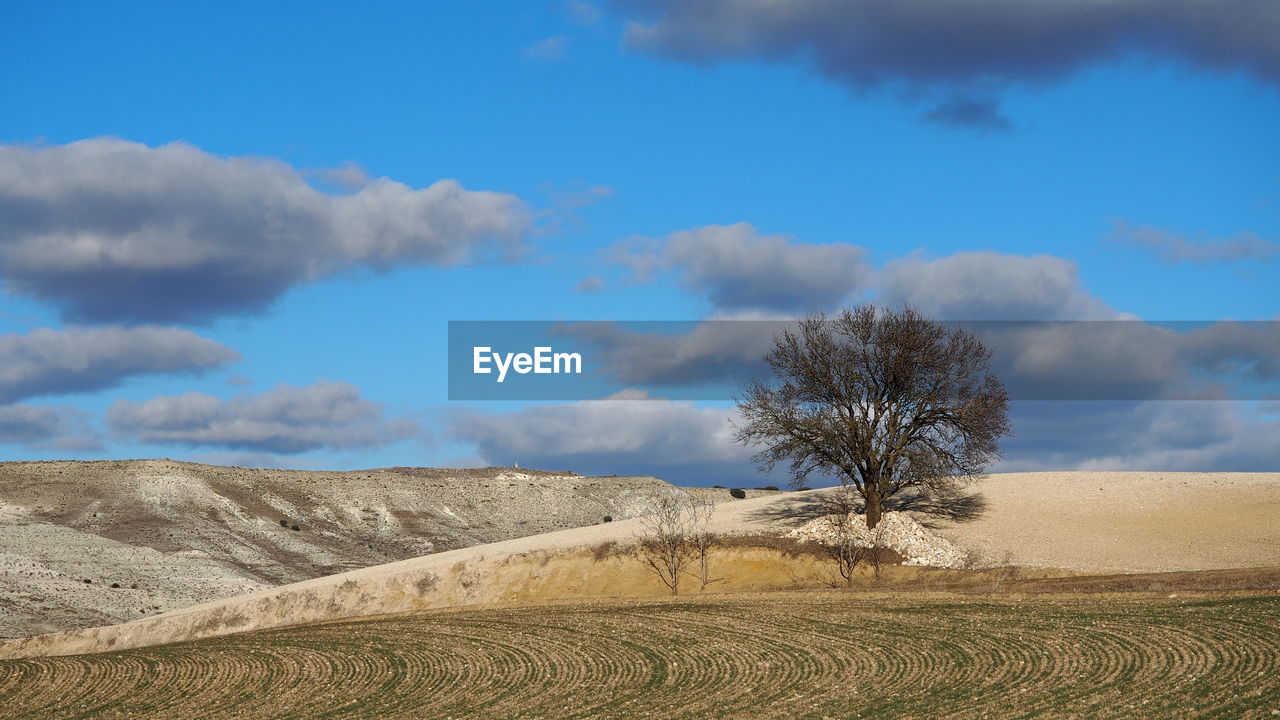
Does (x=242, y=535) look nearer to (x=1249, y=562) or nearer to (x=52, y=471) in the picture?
(x=52, y=471)

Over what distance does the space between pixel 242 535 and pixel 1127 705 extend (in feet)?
282

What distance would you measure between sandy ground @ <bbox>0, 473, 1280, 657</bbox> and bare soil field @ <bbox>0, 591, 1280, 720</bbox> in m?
11.3

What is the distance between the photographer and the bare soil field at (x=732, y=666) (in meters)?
29.5

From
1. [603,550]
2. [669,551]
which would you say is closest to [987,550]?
[669,551]

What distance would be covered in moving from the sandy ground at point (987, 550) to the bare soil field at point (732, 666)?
1132cm

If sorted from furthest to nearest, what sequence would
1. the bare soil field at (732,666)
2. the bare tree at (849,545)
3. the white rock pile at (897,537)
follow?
the white rock pile at (897,537)
the bare tree at (849,545)
the bare soil field at (732,666)

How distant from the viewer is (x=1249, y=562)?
56281 millimetres

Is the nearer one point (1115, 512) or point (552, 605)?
point (552, 605)

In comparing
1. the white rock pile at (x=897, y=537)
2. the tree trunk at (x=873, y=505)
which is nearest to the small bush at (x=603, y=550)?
the white rock pile at (x=897, y=537)

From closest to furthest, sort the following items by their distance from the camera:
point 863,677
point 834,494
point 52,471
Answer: point 863,677 → point 834,494 → point 52,471

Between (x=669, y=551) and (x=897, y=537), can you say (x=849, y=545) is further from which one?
(x=669, y=551)

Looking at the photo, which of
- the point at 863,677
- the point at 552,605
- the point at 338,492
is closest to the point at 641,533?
the point at 552,605

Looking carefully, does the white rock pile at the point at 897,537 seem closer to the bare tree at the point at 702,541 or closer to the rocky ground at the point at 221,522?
the bare tree at the point at 702,541

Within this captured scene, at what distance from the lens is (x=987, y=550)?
61.3 metres
